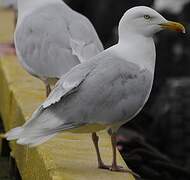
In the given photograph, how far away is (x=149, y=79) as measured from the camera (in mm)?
5379

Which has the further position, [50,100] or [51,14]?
[51,14]

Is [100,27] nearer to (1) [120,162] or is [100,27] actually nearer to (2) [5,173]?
(2) [5,173]

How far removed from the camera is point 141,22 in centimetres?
545

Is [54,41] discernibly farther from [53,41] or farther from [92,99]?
[92,99]

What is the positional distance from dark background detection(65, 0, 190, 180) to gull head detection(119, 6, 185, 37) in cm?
178

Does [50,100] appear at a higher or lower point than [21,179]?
higher

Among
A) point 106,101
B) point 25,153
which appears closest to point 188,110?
point 25,153

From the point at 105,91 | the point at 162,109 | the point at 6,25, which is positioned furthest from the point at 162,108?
the point at 105,91

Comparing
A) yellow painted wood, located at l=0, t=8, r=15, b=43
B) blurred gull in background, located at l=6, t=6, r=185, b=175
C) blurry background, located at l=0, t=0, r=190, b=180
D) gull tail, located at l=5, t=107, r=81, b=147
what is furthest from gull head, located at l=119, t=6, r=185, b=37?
yellow painted wood, located at l=0, t=8, r=15, b=43

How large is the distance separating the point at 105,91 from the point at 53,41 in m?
1.39

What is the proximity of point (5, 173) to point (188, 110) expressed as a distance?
400 centimetres

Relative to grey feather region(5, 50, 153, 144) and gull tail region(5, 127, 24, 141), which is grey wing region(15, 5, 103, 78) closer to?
grey feather region(5, 50, 153, 144)

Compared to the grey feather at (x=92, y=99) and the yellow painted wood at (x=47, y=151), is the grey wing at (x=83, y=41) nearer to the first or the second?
the yellow painted wood at (x=47, y=151)

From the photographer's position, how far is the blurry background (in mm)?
7223
